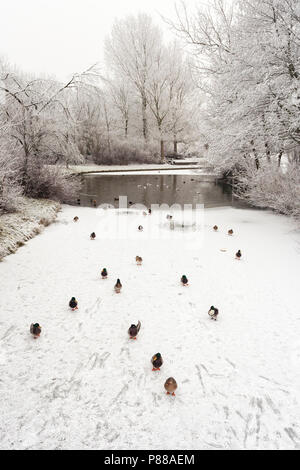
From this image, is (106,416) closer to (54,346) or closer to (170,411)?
(170,411)

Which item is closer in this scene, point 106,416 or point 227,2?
point 106,416

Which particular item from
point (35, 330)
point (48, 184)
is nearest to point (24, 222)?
point (48, 184)

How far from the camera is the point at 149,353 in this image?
Answer: 12.4 ft

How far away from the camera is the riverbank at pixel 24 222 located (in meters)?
7.30

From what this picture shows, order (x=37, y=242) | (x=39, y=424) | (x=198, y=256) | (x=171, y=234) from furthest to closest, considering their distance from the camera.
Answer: (x=171, y=234) < (x=37, y=242) < (x=198, y=256) < (x=39, y=424)

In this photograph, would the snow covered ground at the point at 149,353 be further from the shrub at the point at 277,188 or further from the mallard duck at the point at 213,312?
the shrub at the point at 277,188

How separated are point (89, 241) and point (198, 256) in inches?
134

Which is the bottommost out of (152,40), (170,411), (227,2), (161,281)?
(170,411)

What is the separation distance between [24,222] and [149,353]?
22.9 feet

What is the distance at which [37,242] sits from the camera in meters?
8.08

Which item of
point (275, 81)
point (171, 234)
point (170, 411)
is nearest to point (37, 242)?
point (171, 234)

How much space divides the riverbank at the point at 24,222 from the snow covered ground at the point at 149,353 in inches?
19.2

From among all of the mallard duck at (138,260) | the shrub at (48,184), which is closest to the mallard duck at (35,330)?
the mallard duck at (138,260)

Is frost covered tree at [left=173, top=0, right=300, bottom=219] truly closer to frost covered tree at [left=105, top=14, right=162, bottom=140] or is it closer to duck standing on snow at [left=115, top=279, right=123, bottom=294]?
duck standing on snow at [left=115, top=279, right=123, bottom=294]
